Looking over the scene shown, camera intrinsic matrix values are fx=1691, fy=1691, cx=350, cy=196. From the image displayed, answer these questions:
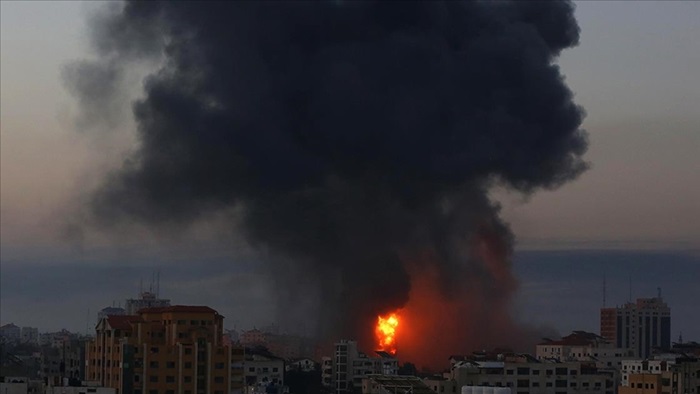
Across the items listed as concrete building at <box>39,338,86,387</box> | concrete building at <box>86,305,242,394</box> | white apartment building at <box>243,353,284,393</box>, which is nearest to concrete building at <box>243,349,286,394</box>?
white apartment building at <box>243,353,284,393</box>

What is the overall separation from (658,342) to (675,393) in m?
48.6

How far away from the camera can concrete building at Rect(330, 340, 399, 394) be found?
55156mm

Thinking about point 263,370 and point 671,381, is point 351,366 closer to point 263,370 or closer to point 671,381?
point 263,370

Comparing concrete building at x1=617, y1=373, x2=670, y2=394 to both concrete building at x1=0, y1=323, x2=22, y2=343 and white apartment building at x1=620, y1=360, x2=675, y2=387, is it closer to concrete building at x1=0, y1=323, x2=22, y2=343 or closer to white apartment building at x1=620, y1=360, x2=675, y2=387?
white apartment building at x1=620, y1=360, x2=675, y2=387

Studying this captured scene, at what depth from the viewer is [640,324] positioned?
8869 cm

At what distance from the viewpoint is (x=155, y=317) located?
38656 millimetres

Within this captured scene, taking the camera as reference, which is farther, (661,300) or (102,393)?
(661,300)

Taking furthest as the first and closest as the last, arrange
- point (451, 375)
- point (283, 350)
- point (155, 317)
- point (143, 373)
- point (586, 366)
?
point (283, 350) → point (586, 366) → point (451, 375) → point (155, 317) → point (143, 373)

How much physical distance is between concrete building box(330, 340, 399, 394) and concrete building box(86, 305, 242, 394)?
17.3 metres

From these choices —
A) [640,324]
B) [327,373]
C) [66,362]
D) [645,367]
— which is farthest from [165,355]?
[640,324]

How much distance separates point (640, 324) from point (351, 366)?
36313 millimetres

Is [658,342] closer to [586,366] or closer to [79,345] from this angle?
[586,366]

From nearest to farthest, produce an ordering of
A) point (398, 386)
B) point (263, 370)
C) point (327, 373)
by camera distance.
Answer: point (398, 386), point (263, 370), point (327, 373)

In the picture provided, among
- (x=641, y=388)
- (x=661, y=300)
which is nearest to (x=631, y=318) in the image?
(x=661, y=300)
